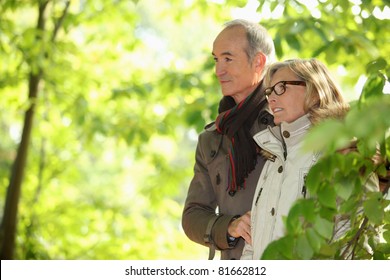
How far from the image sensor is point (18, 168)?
617 cm

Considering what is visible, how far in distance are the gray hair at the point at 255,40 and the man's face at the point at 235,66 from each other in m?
0.02

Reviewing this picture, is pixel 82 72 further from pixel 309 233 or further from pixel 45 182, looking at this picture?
pixel 309 233

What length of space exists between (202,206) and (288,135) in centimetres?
56

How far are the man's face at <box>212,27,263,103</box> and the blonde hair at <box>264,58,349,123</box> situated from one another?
0.33 metres

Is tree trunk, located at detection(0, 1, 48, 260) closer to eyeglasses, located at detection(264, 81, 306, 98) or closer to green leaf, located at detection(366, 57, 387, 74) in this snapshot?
eyeglasses, located at detection(264, 81, 306, 98)

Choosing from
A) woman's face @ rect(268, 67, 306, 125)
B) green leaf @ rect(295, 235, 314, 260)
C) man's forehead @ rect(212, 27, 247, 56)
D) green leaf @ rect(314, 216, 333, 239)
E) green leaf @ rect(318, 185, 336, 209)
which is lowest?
green leaf @ rect(295, 235, 314, 260)

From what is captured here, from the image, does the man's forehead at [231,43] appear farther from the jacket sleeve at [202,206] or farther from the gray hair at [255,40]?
the jacket sleeve at [202,206]

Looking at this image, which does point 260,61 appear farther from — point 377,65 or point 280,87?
point 377,65

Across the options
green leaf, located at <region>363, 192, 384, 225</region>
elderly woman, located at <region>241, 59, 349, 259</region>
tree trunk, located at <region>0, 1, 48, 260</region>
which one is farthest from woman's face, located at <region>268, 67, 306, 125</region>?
tree trunk, located at <region>0, 1, 48, 260</region>

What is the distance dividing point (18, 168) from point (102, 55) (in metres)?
2.06

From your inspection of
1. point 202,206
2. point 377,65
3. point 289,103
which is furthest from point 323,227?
point 202,206

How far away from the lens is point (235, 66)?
265cm

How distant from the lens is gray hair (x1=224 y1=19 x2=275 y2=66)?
270 centimetres

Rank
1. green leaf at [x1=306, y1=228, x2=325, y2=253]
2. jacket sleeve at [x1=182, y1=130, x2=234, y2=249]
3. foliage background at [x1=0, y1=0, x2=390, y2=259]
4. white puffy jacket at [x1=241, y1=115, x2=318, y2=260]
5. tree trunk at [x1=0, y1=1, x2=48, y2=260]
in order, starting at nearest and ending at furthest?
green leaf at [x1=306, y1=228, x2=325, y2=253] → white puffy jacket at [x1=241, y1=115, x2=318, y2=260] → jacket sleeve at [x1=182, y1=130, x2=234, y2=249] → foliage background at [x1=0, y1=0, x2=390, y2=259] → tree trunk at [x1=0, y1=1, x2=48, y2=260]
